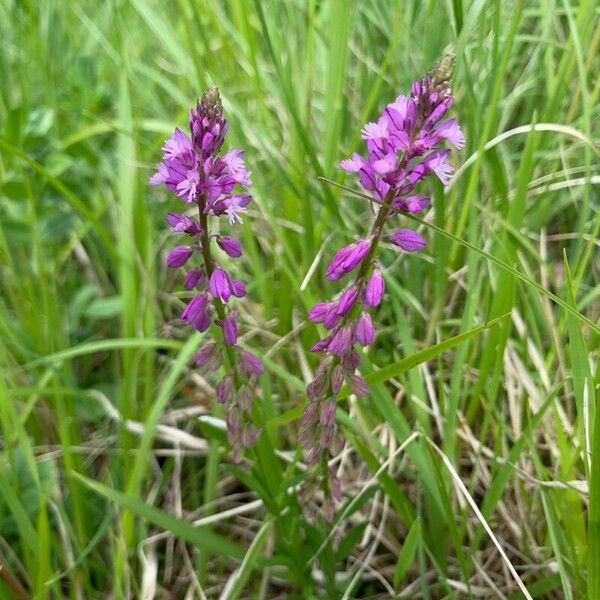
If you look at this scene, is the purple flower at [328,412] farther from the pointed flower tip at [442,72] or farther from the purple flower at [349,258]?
the pointed flower tip at [442,72]

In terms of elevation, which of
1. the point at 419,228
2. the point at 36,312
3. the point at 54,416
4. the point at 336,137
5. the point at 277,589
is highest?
the point at 336,137

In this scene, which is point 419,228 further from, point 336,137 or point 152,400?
point 152,400

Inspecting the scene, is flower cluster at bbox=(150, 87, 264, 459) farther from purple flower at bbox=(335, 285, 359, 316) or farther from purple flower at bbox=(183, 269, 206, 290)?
purple flower at bbox=(335, 285, 359, 316)

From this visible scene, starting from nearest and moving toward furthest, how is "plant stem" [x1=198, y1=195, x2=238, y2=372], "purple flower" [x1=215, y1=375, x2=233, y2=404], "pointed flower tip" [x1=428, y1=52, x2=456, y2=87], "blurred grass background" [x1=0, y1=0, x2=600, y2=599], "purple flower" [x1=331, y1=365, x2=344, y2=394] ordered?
"pointed flower tip" [x1=428, y1=52, x2=456, y2=87]
"plant stem" [x1=198, y1=195, x2=238, y2=372]
"purple flower" [x1=331, y1=365, x2=344, y2=394]
"purple flower" [x1=215, y1=375, x2=233, y2=404]
"blurred grass background" [x1=0, y1=0, x2=600, y2=599]

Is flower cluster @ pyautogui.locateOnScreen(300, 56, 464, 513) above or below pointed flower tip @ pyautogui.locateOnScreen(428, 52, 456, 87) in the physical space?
below

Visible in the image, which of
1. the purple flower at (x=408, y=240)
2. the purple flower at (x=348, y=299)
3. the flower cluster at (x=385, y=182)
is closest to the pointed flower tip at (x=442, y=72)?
the flower cluster at (x=385, y=182)

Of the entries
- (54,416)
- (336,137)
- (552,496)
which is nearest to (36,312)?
(54,416)

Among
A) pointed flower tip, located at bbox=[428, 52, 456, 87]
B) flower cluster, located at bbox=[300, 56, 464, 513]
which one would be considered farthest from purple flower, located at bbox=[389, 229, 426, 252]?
pointed flower tip, located at bbox=[428, 52, 456, 87]

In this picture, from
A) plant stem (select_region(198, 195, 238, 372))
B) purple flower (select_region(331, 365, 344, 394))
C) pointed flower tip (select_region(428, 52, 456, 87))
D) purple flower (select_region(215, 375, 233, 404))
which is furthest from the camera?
purple flower (select_region(215, 375, 233, 404))
